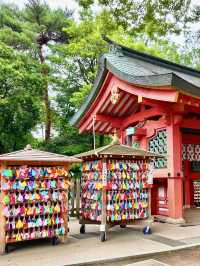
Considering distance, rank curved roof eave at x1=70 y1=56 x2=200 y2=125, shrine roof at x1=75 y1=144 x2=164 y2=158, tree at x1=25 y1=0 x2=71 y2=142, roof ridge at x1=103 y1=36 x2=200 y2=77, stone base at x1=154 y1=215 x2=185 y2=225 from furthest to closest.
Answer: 1. tree at x1=25 y1=0 x2=71 y2=142
2. roof ridge at x1=103 y1=36 x2=200 y2=77
3. stone base at x1=154 y1=215 x2=185 y2=225
4. curved roof eave at x1=70 y1=56 x2=200 y2=125
5. shrine roof at x1=75 y1=144 x2=164 y2=158

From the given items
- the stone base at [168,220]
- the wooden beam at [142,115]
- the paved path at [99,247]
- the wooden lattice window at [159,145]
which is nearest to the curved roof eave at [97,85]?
the wooden beam at [142,115]

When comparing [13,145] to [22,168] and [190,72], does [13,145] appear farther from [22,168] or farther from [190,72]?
[22,168]

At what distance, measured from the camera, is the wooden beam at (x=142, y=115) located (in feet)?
31.3

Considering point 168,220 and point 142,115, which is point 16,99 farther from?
point 168,220

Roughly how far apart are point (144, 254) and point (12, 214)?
263cm

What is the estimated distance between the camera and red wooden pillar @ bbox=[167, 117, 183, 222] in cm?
875

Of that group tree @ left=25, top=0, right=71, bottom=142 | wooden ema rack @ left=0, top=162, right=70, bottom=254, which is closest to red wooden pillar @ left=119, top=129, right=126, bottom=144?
wooden ema rack @ left=0, top=162, right=70, bottom=254

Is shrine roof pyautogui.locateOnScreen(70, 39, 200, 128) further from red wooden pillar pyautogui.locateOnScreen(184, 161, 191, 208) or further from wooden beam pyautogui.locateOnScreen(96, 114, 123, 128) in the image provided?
red wooden pillar pyautogui.locateOnScreen(184, 161, 191, 208)

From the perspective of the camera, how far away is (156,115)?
32.2 ft

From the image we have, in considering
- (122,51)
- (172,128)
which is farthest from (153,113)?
(122,51)

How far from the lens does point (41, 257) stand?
5.65 m

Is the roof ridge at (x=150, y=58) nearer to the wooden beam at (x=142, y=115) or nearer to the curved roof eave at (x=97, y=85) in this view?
the curved roof eave at (x=97, y=85)

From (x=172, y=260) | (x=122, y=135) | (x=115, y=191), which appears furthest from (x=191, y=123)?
(x=172, y=260)

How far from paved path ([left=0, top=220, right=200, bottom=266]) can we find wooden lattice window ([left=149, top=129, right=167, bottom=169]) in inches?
82.4
